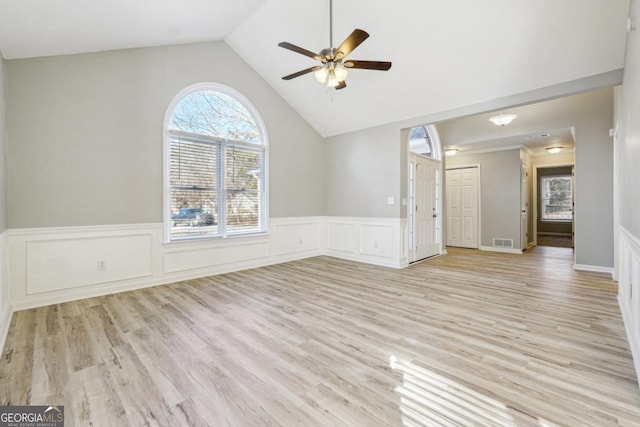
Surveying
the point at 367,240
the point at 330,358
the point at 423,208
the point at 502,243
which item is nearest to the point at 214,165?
the point at 367,240

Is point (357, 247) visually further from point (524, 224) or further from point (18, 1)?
point (18, 1)

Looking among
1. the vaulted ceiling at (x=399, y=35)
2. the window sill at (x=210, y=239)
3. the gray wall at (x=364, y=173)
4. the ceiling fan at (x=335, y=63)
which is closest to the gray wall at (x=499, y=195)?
the gray wall at (x=364, y=173)

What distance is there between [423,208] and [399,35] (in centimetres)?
339

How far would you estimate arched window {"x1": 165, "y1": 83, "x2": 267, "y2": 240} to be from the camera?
4.27 metres

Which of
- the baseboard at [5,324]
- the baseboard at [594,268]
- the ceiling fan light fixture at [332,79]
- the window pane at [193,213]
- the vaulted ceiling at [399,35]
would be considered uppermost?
the vaulted ceiling at [399,35]

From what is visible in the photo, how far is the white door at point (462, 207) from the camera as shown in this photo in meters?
7.53

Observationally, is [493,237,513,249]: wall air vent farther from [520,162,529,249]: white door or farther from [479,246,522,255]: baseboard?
[520,162,529,249]: white door

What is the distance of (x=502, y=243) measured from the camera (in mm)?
7090

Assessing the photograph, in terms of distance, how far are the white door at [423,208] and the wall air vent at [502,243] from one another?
191cm

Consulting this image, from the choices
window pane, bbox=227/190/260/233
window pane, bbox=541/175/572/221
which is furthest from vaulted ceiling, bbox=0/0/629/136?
window pane, bbox=541/175/572/221

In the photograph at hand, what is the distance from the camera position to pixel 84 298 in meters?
3.50

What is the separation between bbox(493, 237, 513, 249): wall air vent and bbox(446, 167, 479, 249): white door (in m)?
0.43

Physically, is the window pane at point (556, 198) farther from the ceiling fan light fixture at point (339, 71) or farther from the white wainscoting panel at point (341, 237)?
the ceiling fan light fixture at point (339, 71)

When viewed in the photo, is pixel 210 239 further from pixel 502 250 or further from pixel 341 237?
pixel 502 250
